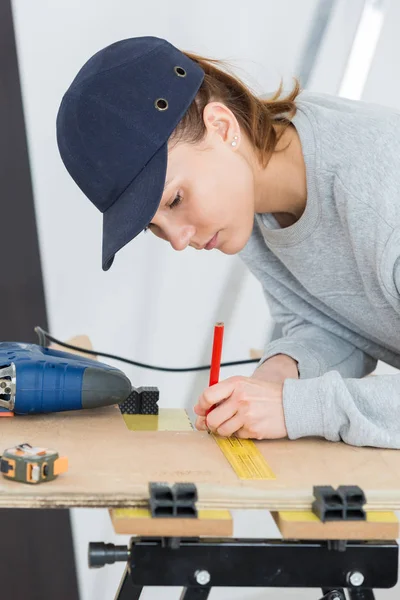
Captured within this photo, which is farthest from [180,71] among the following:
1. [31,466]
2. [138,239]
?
[138,239]

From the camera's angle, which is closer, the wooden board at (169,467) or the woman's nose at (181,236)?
the wooden board at (169,467)

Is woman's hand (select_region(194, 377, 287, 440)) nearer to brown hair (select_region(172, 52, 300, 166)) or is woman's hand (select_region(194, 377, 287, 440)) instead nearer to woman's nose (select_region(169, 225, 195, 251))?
woman's nose (select_region(169, 225, 195, 251))

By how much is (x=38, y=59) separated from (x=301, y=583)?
4.71ft

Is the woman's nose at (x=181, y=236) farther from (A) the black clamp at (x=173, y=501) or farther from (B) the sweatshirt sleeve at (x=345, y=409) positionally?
(A) the black clamp at (x=173, y=501)

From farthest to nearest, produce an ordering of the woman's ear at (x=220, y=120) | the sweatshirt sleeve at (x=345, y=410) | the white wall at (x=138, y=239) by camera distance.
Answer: the white wall at (x=138, y=239) < the woman's ear at (x=220, y=120) < the sweatshirt sleeve at (x=345, y=410)

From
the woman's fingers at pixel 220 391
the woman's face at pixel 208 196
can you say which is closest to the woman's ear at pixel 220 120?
the woman's face at pixel 208 196

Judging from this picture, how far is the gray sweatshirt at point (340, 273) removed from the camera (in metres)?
1.02

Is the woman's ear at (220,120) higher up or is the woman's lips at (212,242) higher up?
the woman's ear at (220,120)

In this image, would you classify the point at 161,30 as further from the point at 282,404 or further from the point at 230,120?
the point at 282,404

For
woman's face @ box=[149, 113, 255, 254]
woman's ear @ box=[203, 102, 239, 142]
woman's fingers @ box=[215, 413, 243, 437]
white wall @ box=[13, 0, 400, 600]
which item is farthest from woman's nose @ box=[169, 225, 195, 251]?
white wall @ box=[13, 0, 400, 600]

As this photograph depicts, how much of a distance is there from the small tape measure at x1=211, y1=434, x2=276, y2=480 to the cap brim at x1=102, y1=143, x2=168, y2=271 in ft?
0.87

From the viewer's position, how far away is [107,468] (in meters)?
0.89

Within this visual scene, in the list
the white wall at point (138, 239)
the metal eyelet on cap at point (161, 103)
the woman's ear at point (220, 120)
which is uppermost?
the metal eyelet on cap at point (161, 103)

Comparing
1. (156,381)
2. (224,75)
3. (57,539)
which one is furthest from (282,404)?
(156,381)
